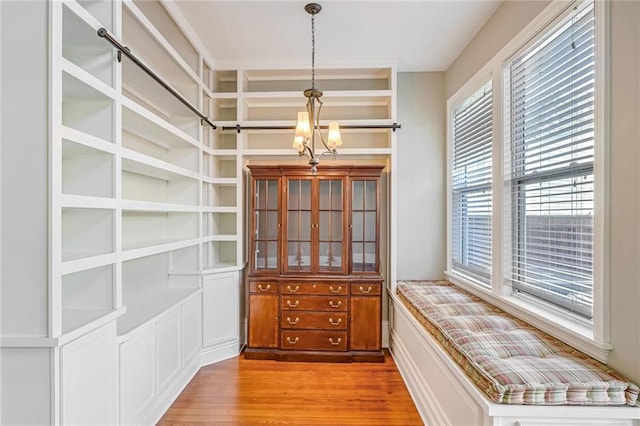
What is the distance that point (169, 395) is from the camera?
256cm

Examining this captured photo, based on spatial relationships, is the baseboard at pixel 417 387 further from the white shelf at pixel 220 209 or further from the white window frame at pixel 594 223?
the white shelf at pixel 220 209

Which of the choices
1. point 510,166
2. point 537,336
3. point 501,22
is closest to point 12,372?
point 537,336

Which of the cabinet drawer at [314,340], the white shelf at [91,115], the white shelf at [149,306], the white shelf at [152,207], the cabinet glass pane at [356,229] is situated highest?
the white shelf at [91,115]

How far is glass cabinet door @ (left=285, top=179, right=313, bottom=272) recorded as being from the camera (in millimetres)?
3457

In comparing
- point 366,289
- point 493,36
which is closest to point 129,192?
point 366,289

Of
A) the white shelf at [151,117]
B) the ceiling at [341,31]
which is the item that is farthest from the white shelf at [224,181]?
the ceiling at [341,31]

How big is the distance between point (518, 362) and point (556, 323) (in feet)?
1.43

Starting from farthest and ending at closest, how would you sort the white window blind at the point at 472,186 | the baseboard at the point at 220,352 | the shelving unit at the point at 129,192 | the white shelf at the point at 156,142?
the baseboard at the point at 220,352 → the white window blind at the point at 472,186 → the white shelf at the point at 156,142 → the shelving unit at the point at 129,192

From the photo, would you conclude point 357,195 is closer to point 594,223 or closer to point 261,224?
point 261,224

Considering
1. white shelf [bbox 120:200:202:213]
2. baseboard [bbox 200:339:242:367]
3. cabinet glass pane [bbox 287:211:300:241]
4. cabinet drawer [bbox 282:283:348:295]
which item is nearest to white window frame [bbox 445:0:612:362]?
cabinet drawer [bbox 282:283:348:295]

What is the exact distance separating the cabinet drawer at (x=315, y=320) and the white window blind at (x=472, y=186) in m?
1.33

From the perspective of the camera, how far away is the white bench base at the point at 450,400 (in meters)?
1.44

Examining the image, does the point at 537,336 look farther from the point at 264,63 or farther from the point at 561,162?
the point at 264,63

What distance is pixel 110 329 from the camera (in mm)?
1763
